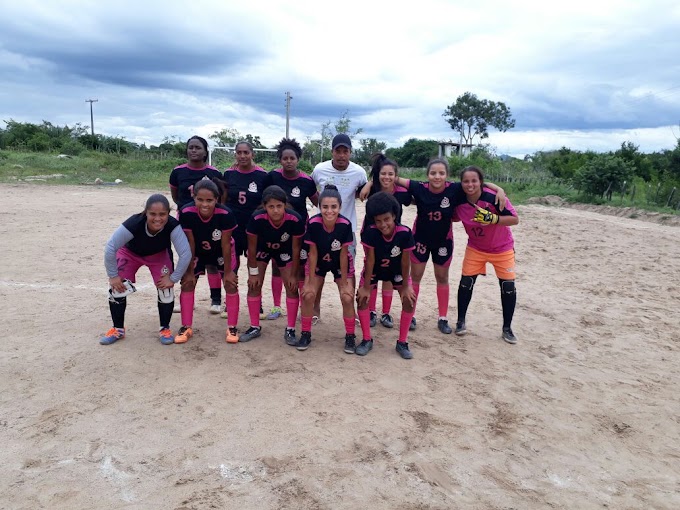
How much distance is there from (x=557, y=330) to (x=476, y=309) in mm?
981

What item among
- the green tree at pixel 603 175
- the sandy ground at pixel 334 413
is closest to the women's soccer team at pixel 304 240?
the sandy ground at pixel 334 413

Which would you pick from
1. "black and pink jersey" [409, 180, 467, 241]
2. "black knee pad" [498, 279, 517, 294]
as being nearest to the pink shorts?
"black and pink jersey" [409, 180, 467, 241]

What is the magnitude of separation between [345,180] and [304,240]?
92 cm

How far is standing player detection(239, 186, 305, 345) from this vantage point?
4355mm

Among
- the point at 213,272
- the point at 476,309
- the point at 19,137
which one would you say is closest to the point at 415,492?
the point at 213,272

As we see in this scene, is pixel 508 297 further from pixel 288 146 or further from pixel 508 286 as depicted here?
pixel 288 146

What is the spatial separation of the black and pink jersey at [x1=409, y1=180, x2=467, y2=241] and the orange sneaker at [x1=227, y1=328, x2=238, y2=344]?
2107 mm

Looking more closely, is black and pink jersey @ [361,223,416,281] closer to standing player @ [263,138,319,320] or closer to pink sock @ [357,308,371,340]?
pink sock @ [357,308,371,340]

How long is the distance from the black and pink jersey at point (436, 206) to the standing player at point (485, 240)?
0.11 m

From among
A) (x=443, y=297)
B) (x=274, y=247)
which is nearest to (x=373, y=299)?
(x=443, y=297)

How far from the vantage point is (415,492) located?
272 cm

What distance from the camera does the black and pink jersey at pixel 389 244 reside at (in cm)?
430

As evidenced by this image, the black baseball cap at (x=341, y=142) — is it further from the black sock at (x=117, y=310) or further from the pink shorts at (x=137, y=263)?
the black sock at (x=117, y=310)

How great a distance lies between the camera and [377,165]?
4758mm
